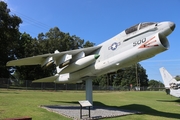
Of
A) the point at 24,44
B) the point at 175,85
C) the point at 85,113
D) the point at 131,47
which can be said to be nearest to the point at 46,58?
the point at 85,113

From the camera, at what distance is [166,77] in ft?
103

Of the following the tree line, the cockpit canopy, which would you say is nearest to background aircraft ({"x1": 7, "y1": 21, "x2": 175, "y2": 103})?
the cockpit canopy

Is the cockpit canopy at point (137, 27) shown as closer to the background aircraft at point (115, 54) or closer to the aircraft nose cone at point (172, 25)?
the background aircraft at point (115, 54)

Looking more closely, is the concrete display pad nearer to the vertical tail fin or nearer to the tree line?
the vertical tail fin

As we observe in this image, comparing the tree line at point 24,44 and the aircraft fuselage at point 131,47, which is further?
→ the tree line at point 24,44

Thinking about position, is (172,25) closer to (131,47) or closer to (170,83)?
(131,47)

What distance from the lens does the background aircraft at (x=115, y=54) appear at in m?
11.9

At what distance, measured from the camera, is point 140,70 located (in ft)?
385

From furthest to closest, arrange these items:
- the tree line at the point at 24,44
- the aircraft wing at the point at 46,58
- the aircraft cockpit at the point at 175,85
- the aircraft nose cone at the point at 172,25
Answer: the tree line at the point at 24,44
the aircraft cockpit at the point at 175,85
the aircraft wing at the point at 46,58
the aircraft nose cone at the point at 172,25

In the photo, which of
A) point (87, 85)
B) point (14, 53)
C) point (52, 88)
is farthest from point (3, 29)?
point (87, 85)

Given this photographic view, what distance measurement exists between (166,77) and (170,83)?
1.46 metres

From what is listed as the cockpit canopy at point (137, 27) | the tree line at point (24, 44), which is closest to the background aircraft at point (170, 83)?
the tree line at point (24, 44)

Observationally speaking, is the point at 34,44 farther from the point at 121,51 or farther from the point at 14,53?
→ the point at 121,51

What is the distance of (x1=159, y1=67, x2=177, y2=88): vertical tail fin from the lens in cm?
3053
